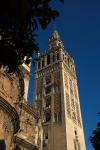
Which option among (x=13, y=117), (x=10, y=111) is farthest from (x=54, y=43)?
(x=10, y=111)

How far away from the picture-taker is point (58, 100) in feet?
138

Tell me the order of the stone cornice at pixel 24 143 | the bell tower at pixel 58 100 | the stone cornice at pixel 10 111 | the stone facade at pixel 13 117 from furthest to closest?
the bell tower at pixel 58 100 → the stone cornice at pixel 24 143 → the stone cornice at pixel 10 111 → the stone facade at pixel 13 117

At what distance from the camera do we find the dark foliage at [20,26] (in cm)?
539

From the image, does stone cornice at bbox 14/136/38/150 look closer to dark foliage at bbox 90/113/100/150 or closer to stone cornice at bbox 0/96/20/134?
stone cornice at bbox 0/96/20/134

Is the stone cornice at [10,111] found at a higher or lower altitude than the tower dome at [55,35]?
lower

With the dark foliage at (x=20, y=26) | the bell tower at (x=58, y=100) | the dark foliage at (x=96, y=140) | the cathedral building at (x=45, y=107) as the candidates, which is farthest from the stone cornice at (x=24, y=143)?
the bell tower at (x=58, y=100)

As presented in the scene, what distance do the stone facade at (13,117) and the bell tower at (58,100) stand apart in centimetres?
1346

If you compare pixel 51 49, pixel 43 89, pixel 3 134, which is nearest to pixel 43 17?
pixel 3 134

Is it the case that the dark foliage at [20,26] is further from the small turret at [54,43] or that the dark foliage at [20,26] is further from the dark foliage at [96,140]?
the small turret at [54,43]

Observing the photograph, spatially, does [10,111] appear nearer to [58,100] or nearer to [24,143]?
[24,143]

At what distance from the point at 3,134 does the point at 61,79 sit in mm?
30558

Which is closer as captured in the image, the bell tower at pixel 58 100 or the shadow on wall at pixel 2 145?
the shadow on wall at pixel 2 145

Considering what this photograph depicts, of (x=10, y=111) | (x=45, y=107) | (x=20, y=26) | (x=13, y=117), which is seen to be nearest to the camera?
(x=20, y=26)

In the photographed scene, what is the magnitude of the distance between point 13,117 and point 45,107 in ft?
90.0
